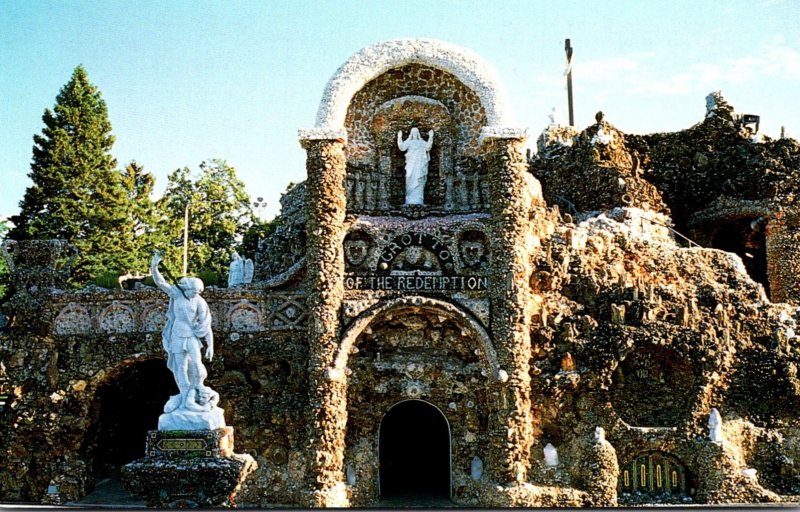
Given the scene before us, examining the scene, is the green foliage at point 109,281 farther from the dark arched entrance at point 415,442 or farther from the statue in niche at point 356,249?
the dark arched entrance at point 415,442

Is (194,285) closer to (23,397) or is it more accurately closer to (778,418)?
(23,397)

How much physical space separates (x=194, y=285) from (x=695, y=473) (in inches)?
363

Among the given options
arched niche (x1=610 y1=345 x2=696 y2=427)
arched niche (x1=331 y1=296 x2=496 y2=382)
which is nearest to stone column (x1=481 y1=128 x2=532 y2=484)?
arched niche (x1=331 y1=296 x2=496 y2=382)

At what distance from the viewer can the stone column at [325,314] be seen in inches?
593

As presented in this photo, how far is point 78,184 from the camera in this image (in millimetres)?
19469

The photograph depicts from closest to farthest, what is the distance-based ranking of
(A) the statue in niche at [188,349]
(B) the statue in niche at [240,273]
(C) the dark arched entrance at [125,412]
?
(A) the statue in niche at [188,349]
(C) the dark arched entrance at [125,412]
(B) the statue in niche at [240,273]

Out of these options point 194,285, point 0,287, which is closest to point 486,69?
point 194,285

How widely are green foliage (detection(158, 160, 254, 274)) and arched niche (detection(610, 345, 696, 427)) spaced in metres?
14.8

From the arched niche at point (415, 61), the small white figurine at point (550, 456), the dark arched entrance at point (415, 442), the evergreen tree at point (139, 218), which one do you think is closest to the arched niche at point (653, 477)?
the small white figurine at point (550, 456)

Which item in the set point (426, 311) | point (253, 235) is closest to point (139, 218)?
point (253, 235)

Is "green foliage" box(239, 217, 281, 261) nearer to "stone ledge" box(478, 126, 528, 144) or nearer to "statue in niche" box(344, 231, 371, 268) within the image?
"statue in niche" box(344, 231, 371, 268)

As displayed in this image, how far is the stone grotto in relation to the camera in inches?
597

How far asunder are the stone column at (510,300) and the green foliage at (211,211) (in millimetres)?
12876

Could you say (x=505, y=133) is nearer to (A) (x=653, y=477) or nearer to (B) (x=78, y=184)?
(A) (x=653, y=477)
